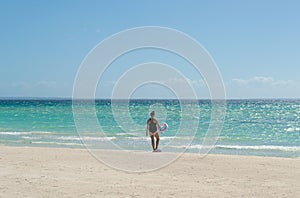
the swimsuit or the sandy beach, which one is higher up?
the swimsuit

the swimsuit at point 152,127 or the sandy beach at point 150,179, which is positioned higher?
the swimsuit at point 152,127

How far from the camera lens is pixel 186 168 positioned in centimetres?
1241

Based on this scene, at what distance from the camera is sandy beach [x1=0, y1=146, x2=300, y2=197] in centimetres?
894

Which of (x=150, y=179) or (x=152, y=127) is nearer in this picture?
(x=150, y=179)

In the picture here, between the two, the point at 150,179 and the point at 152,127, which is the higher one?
the point at 152,127

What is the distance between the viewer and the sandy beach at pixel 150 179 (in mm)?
8939

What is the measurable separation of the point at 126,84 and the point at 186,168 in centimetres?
317

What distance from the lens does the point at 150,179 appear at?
1038 cm

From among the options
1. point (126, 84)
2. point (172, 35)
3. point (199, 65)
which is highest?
point (172, 35)

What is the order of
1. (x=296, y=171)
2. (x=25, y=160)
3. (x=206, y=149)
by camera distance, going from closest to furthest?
(x=296, y=171) < (x=25, y=160) < (x=206, y=149)

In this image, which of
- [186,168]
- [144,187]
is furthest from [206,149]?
[144,187]

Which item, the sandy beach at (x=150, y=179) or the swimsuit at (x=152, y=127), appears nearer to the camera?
the sandy beach at (x=150, y=179)

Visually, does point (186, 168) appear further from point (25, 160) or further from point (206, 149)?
point (206, 149)

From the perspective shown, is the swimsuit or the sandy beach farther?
the swimsuit
